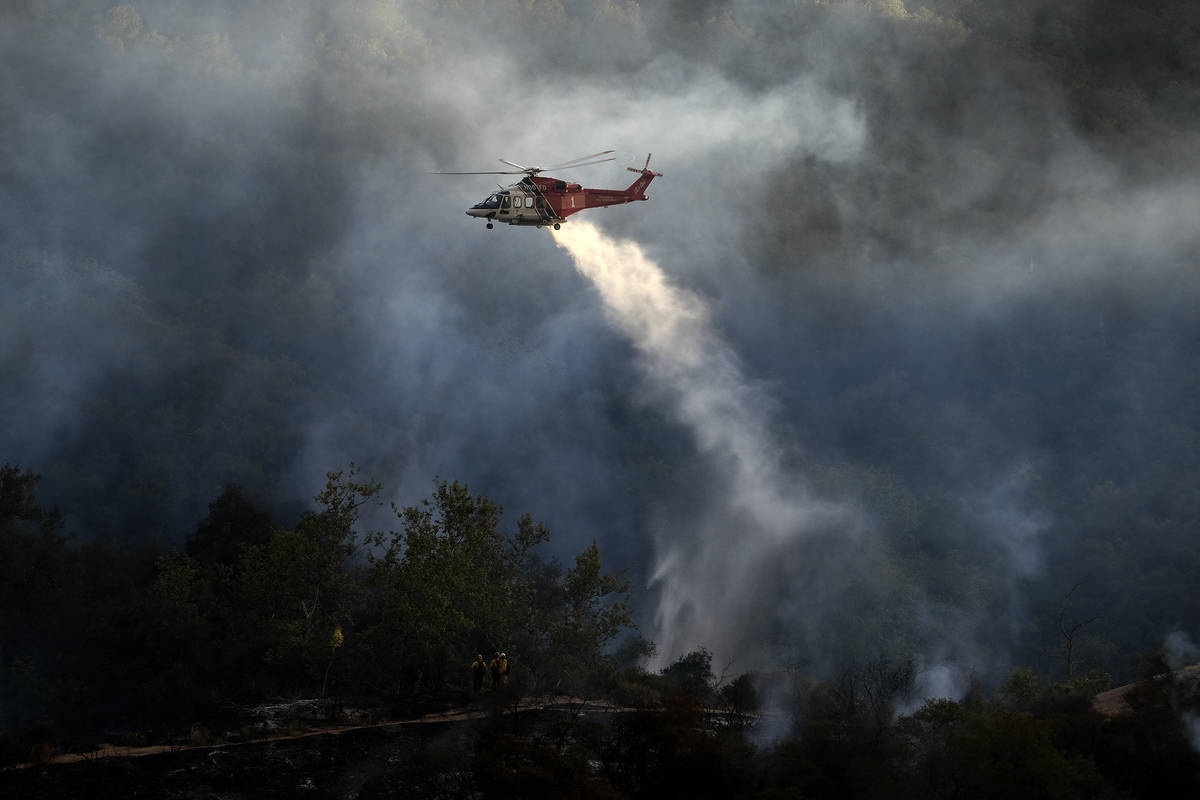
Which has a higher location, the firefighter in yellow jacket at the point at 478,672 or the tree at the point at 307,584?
the tree at the point at 307,584

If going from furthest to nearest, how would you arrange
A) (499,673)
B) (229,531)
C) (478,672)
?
(229,531) < (478,672) < (499,673)

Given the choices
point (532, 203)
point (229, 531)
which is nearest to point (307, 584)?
point (532, 203)

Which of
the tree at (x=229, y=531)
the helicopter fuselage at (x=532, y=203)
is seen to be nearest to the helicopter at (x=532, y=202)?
the helicopter fuselage at (x=532, y=203)

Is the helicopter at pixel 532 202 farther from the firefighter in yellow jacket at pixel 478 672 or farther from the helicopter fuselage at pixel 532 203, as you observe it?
the firefighter in yellow jacket at pixel 478 672

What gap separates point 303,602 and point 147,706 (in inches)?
1178

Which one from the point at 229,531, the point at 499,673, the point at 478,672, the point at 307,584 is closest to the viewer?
the point at 499,673

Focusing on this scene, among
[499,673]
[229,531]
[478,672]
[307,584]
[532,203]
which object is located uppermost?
[532,203]

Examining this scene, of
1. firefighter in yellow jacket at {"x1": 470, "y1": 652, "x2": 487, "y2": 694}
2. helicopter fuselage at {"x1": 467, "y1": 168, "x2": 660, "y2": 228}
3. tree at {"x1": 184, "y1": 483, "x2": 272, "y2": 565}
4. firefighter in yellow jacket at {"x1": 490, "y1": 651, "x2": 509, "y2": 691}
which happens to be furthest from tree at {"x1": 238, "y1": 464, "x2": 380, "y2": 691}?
tree at {"x1": 184, "y1": 483, "x2": 272, "y2": 565}

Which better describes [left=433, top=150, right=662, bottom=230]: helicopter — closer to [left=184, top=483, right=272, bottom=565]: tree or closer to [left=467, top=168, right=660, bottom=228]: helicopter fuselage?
[left=467, top=168, right=660, bottom=228]: helicopter fuselage

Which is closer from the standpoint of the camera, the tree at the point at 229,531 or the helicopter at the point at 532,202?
the helicopter at the point at 532,202

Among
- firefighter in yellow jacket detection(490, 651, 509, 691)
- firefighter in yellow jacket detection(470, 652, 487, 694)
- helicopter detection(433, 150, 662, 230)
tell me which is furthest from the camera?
helicopter detection(433, 150, 662, 230)

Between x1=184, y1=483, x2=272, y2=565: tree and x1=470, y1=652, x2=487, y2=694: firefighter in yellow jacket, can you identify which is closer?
x1=470, y1=652, x2=487, y2=694: firefighter in yellow jacket

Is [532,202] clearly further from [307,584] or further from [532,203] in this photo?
[307,584]

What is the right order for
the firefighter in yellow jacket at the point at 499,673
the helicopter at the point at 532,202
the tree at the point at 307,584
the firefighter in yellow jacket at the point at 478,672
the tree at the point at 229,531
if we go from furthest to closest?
the tree at the point at 229,531 → the helicopter at the point at 532,202 → the tree at the point at 307,584 → the firefighter in yellow jacket at the point at 478,672 → the firefighter in yellow jacket at the point at 499,673
